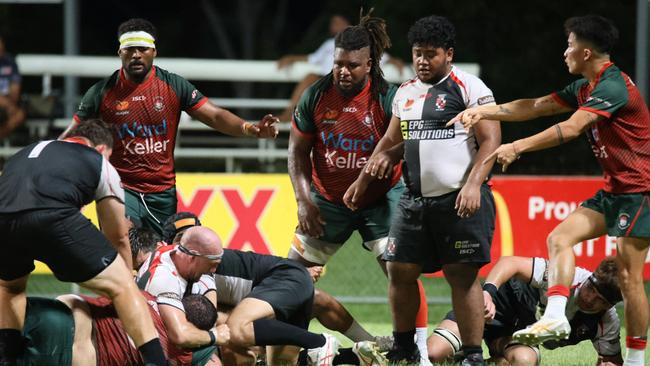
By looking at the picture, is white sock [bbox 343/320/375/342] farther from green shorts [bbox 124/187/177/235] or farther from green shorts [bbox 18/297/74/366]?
green shorts [bbox 18/297/74/366]

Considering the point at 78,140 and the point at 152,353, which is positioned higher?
the point at 78,140

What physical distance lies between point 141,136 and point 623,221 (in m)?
3.46

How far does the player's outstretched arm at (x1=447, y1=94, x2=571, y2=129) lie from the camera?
693cm

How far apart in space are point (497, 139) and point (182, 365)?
7.72 feet

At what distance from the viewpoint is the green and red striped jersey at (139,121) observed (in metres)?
8.53

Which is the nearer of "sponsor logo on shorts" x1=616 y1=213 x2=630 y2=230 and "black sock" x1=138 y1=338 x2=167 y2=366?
"black sock" x1=138 y1=338 x2=167 y2=366

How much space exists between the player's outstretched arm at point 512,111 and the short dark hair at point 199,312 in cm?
182

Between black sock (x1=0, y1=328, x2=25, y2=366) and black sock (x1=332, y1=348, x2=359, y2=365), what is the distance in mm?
2111

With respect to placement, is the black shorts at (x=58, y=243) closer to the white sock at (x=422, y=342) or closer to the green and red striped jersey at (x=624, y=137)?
the white sock at (x=422, y=342)

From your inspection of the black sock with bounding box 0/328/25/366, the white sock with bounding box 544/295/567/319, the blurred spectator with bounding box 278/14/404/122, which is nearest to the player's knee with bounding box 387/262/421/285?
the white sock with bounding box 544/295/567/319

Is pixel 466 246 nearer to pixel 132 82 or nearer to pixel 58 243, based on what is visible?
pixel 58 243

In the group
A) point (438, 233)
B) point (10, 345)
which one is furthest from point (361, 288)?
point (10, 345)

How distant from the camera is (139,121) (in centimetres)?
853

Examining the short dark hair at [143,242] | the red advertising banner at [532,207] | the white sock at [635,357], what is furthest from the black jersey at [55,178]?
the red advertising banner at [532,207]
